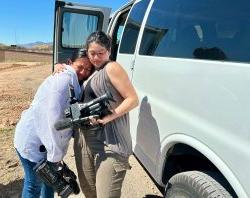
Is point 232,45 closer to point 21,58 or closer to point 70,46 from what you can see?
point 70,46

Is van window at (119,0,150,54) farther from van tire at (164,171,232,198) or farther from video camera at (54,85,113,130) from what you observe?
van tire at (164,171,232,198)

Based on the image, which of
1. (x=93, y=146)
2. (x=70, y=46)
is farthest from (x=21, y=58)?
(x=93, y=146)

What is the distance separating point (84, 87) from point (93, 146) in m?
0.46

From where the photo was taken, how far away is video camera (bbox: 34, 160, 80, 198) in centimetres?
336

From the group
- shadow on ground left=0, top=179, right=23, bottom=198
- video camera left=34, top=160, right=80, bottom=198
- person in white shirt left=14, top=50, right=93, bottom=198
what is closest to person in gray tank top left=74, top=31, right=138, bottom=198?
person in white shirt left=14, top=50, right=93, bottom=198

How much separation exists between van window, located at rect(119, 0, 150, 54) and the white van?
0.05m

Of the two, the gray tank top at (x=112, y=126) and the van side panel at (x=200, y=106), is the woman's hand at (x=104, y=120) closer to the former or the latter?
the gray tank top at (x=112, y=126)

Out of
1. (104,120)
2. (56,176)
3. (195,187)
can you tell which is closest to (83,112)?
(104,120)

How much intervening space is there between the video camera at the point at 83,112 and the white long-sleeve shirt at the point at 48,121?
0.13m

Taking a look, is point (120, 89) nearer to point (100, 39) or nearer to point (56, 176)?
point (100, 39)

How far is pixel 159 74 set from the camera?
319 centimetres

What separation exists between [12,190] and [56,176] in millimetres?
1614

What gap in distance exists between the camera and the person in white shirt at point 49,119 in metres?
3.18

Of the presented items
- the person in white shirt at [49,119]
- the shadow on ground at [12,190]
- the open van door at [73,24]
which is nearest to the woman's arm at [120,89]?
the person in white shirt at [49,119]
